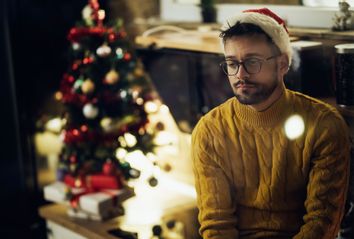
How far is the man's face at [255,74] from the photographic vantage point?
1.47m

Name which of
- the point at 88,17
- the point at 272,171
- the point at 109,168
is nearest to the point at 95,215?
the point at 109,168

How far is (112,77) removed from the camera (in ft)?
Answer: 7.99

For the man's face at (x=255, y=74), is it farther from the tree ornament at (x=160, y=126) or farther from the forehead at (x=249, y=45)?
the tree ornament at (x=160, y=126)

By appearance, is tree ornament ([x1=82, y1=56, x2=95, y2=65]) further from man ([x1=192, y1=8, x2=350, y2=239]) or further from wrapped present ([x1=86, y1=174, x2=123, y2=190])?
man ([x1=192, y1=8, x2=350, y2=239])

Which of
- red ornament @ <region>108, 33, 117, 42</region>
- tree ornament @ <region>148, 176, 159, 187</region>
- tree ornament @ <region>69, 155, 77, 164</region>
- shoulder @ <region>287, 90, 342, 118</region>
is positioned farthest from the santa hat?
tree ornament @ <region>69, 155, 77, 164</region>

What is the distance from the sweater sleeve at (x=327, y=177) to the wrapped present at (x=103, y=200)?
1.09m

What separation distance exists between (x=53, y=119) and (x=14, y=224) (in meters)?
0.54

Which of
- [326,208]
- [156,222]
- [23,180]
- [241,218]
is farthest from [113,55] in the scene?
[326,208]

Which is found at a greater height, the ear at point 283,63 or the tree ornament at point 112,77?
the ear at point 283,63

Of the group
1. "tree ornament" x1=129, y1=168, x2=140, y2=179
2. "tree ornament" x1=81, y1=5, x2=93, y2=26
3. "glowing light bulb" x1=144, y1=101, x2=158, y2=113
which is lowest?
"tree ornament" x1=129, y1=168, x2=140, y2=179

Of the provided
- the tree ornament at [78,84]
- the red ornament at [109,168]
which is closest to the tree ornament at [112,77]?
the tree ornament at [78,84]

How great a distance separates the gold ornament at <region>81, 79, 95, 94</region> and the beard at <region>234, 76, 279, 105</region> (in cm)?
106

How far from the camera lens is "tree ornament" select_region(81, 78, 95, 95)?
244 centimetres

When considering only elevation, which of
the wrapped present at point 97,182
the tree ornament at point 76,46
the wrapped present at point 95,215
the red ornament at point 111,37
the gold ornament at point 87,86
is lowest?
the wrapped present at point 95,215
